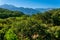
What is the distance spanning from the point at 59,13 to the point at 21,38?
6986cm

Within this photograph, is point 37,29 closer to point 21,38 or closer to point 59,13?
point 21,38

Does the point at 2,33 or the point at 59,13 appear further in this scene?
the point at 59,13

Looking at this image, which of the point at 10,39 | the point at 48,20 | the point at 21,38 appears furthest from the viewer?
the point at 48,20

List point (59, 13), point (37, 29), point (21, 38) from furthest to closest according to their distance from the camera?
point (59, 13) < point (37, 29) < point (21, 38)

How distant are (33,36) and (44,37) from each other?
3653 millimetres

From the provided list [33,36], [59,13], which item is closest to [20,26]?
[33,36]

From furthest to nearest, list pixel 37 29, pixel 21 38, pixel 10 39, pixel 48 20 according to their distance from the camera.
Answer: pixel 48 20, pixel 37 29, pixel 21 38, pixel 10 39

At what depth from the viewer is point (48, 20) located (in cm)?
10669

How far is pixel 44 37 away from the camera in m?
64.1

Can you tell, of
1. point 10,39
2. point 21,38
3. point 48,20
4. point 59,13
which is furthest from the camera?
point 59,13

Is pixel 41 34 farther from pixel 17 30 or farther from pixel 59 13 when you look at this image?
pixel 59 13

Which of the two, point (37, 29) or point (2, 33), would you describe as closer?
point (2, 33)

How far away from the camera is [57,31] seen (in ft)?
234

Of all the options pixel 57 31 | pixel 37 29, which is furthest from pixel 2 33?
pixel 57 31
